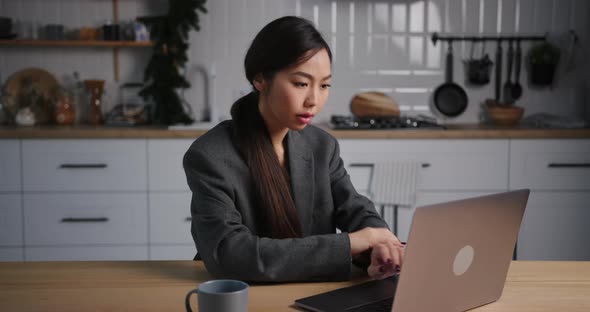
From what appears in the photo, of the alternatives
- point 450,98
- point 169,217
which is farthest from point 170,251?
point 450,98

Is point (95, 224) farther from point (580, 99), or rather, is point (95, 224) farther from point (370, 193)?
point (580, 99)

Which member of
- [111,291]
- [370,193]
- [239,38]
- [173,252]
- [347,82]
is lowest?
[173,252]

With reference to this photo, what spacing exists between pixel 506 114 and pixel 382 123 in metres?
0.71

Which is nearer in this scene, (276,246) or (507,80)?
(276,246)

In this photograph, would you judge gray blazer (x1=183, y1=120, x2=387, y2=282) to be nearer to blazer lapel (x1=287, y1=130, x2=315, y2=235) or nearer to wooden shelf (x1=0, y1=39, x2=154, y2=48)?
blazer lapel (x1=287, y1=130, x2=315, y2=235)

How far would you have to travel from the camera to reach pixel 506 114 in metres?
3.61

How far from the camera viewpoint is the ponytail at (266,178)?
157 centimetres

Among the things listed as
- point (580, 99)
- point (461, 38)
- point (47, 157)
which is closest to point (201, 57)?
point (47, 157)

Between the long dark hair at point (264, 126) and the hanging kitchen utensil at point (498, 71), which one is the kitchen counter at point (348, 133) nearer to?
the hanging kitchen utensil at point (498, 71)

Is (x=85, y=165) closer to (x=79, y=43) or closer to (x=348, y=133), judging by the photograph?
(x=79, y=43)

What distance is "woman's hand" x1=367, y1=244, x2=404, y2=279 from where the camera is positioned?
135 cm

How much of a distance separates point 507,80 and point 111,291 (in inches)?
121

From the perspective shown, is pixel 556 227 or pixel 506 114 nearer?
pixel 556 227

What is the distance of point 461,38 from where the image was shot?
3814 mm
